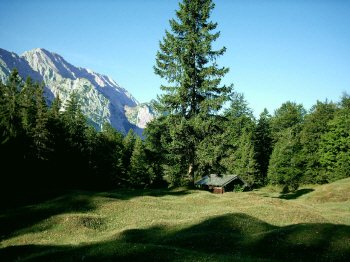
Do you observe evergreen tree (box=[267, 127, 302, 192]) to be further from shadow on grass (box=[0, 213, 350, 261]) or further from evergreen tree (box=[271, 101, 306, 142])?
shadow on grass (box=[0, 213, 350, 261])

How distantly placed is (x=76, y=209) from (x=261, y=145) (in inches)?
2389

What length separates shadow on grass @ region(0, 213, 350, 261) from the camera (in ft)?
31.6

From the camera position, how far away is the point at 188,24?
33.2 m

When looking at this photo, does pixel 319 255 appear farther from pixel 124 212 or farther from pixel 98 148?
pixel 98 148

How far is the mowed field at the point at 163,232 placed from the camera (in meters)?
10.2

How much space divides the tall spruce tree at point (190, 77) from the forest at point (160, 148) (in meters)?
0.63

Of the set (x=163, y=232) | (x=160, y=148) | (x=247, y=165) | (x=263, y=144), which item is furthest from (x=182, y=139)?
(x=263, y=144)

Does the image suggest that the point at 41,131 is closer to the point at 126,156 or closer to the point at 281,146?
the point at 126,156

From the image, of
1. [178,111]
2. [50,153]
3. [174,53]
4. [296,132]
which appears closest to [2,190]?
[50,153]

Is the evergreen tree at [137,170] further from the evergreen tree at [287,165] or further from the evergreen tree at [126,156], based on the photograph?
the evergreen tree at [287,165]

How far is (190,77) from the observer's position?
109 feet

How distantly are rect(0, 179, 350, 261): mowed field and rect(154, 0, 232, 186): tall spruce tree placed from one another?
29.4ft

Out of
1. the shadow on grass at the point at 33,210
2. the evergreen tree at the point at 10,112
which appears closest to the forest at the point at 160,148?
the evergreen tree at the point at 10,112

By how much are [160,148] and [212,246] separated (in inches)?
836
